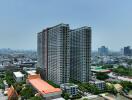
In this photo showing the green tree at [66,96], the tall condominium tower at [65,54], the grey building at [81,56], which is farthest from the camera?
the grey building at [81,56]

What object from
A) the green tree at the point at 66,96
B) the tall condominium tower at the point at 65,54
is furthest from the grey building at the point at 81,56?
the green tree at the point at 66,96

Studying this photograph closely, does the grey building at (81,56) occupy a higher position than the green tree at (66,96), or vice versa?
the grey building at (81,56)

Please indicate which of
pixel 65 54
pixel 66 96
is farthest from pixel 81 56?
pixel 66 96

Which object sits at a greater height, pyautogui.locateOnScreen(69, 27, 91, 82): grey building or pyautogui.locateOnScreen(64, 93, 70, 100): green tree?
pyautogui.locateOnScreen(69, 27, 91, 82): grey building

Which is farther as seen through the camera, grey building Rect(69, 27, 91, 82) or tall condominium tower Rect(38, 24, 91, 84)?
grey building Rect(69, 27, 91, 82)

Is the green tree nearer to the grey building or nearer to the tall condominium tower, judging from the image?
the tall condominium tower

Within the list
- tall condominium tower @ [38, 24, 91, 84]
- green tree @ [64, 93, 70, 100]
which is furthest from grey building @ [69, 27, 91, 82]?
green tree @ [64, 93, 70, 100]

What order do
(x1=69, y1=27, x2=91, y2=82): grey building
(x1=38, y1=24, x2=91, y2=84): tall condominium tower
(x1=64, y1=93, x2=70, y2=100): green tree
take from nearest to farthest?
(x1=64, y1=93, x2=70, y2=100): green tree → (x1=38, y1=24, x2=91, y2=84): tall condominium tower → (x1=69, y1=27, x2=91, y2=82): grey building

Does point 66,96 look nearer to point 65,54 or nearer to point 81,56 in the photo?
point 65,54

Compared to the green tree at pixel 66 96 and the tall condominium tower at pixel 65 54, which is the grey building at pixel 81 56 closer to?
the tall condominium tower at pixel 65 54
